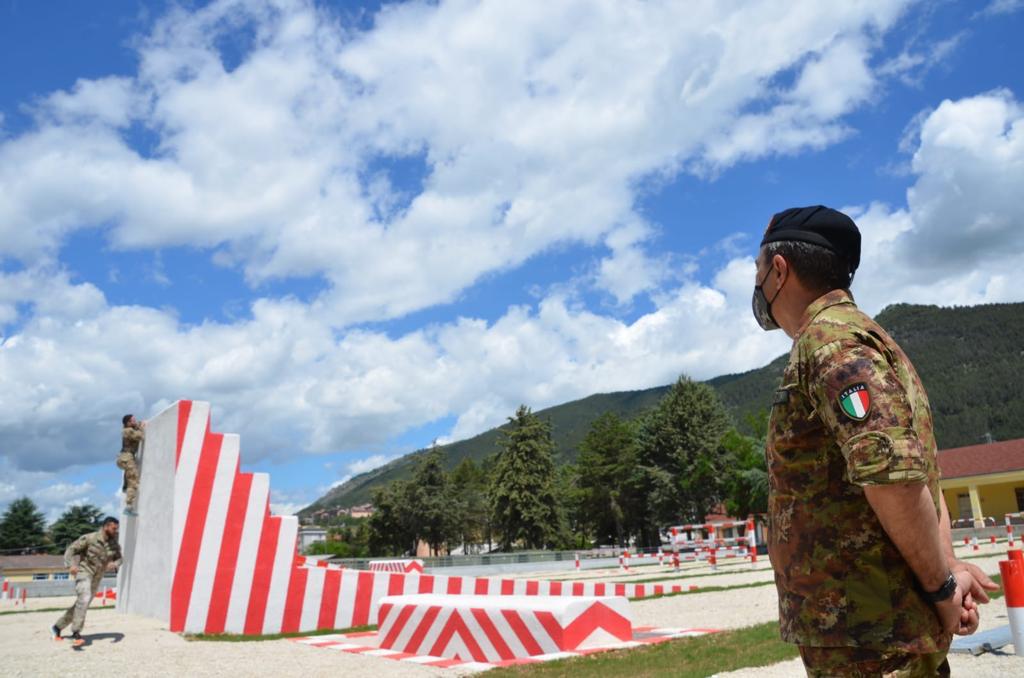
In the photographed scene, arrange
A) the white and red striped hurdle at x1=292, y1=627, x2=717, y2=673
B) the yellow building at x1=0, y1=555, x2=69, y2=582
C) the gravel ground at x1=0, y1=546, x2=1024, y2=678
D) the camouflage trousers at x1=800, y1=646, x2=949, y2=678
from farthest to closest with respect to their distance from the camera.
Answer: the yellow building at x1=0, y1=555, x2=69, y2=582, the white and red striped hurdle at x1=292, y1=627, x2=717, y2=673, the gravel ground at x1=0, y1=546, x2=1024, y2=678, the camouflage trousers at x1=800, y1=646, x2=949, y2=678

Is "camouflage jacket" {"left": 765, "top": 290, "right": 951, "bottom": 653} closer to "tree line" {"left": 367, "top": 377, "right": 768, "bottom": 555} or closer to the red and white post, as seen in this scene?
the red and white post

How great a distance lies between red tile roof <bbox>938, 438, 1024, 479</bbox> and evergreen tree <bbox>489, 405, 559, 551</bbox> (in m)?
30.3

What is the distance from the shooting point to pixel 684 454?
60.3 metres

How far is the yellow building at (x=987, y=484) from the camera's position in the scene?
53.8 meters

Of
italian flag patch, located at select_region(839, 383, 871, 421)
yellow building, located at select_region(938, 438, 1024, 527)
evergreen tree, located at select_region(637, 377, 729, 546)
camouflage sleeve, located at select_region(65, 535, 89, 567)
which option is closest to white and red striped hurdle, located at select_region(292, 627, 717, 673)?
camouflage sleeve, located at select_region(65, 535, 89, 567)

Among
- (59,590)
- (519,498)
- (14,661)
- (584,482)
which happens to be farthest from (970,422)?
(14,661)

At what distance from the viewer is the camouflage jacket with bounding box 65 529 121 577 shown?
10.8 m

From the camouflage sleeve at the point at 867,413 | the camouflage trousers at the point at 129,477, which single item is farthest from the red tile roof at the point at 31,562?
the camouflage sleeve at the point at 867,413

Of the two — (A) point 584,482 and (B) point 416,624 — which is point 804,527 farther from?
(A) point 584,482

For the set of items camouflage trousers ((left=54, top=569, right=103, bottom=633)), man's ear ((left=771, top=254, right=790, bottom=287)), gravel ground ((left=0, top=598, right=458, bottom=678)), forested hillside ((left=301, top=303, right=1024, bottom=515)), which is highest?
forested hillside ((left=301, top=303, right=1024, bottom=515))

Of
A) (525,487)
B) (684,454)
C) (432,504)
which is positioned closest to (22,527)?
Answer: (432,504)

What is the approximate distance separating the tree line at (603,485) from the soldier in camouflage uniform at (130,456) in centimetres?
4160

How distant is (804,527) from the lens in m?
2.22

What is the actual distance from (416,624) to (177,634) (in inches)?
158
